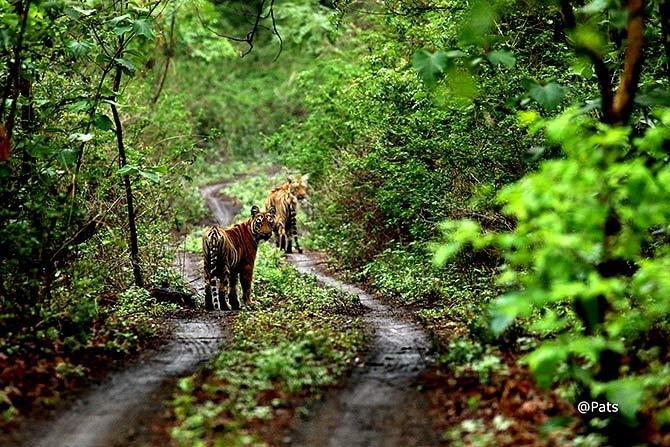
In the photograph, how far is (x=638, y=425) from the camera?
6031mm

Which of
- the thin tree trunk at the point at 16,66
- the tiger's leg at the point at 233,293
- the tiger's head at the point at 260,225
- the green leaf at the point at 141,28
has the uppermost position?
the green leaf at the point at 141,28

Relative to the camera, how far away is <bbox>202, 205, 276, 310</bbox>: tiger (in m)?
14.1

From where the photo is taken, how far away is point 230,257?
14.4 m

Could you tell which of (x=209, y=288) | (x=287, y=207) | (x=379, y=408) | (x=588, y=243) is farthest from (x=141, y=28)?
(x=287, y=207)

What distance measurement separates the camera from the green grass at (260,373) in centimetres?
645

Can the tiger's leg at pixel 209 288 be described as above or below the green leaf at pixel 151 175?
below

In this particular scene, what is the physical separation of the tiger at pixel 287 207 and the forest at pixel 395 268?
11.3ft

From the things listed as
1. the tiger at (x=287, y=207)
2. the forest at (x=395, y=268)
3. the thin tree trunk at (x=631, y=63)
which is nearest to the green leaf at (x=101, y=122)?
the forest at (x=395, y=268)

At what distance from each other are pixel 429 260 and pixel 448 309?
3755 millimetres

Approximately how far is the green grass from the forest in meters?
0.03

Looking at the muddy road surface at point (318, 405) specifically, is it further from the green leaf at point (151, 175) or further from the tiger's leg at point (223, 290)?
the tiger's leg at point (223, 290)

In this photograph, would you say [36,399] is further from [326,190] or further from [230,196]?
[230,196]

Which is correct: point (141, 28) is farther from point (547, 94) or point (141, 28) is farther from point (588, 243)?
point (588, 243)

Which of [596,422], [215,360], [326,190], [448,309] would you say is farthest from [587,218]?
[326,190]
